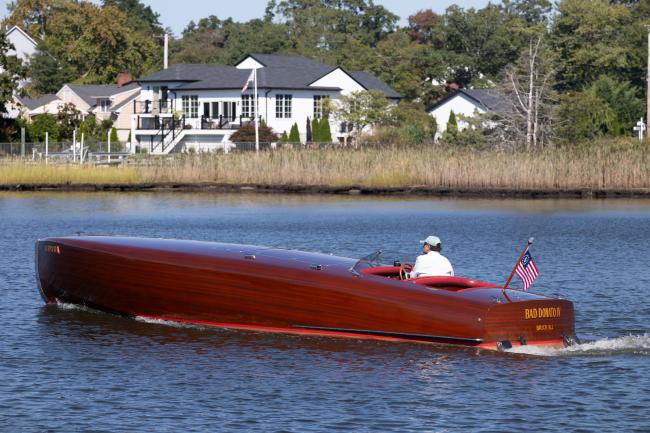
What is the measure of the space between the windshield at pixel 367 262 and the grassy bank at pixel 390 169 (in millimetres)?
34104

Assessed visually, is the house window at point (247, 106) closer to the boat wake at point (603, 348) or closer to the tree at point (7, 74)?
the tree at point (7, 74)

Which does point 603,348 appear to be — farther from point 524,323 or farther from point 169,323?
point 169,323

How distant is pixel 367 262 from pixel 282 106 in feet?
232

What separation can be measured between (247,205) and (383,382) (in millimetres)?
34601

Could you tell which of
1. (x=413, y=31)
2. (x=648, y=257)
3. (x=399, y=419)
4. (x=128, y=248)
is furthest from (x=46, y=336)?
(x=413, y=31)

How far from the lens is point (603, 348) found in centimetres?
1884

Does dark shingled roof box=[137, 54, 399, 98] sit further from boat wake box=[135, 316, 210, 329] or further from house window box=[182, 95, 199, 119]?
boat wake box=[135, 316, 210, 329]

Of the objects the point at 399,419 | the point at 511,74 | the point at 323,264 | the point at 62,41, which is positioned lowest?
the point at 399,419

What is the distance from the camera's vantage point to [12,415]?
15008 mm

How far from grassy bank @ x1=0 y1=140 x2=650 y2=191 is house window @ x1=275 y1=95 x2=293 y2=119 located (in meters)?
27.8

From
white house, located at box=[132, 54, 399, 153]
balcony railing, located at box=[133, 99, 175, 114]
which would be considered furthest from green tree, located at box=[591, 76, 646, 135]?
balcony railing, located at box=[133, 99, 175, 114]

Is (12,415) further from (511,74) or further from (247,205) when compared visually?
(511,74)

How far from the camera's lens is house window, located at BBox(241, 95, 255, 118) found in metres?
88.9

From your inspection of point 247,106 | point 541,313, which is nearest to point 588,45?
point 247,106
